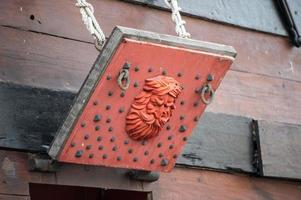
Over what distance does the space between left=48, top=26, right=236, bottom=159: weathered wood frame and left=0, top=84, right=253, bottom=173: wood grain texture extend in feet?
0.52

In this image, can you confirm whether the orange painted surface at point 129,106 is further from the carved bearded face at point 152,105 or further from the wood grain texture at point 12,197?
the wood grain texture at point 12,197

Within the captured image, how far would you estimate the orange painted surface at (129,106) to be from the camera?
2.26 m

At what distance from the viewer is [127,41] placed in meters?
2.20

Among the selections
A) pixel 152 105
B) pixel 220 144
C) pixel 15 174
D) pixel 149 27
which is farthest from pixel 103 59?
pixel 220 144

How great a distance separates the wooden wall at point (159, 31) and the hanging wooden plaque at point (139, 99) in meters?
0.20

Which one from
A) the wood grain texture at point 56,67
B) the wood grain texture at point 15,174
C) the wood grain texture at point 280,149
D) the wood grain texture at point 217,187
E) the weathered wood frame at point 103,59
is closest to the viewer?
the weathered wood frame at point 103,59

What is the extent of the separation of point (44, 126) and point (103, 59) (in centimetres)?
36

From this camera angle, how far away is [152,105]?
2346 mm

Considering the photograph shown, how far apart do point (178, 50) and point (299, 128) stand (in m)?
0.89

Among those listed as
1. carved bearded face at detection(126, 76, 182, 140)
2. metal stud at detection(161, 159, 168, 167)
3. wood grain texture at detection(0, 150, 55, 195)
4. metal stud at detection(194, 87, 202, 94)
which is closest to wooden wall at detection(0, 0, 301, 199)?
wood grain texture at detection(0, 150, 55, 195)

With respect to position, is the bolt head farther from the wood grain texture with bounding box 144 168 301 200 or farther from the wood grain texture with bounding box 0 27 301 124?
the wood grain texture with bounding box 0 27 301 124

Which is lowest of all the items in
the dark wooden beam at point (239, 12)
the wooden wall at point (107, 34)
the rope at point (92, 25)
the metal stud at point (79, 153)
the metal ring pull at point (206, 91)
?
the metal stud at point (79, 153)

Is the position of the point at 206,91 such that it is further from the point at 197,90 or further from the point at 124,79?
the point at 124,79

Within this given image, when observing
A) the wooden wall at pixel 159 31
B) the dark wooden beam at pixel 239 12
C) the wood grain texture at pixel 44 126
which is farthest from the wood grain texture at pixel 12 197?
the dark wooden beam at pixel 239 12
